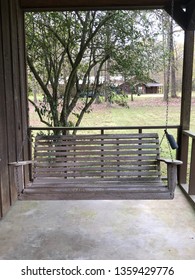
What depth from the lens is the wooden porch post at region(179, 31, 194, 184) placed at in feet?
12.0

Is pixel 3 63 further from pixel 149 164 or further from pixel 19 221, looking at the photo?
pixel 149 164

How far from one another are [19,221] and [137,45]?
3.43 meters

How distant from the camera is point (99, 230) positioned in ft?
9.07

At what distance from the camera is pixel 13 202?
344 cm

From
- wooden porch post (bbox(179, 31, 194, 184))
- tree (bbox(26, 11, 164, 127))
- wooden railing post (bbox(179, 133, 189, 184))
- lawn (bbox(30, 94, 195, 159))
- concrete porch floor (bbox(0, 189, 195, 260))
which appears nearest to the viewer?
concrete porch floor (bbox(0, 189, 195, 260))

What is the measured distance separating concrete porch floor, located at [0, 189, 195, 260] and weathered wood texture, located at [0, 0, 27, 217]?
37cm

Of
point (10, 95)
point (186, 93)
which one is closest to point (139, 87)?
point (186, 93)

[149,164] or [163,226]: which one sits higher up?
[149,164]

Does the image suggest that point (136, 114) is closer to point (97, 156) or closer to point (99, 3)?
point (99, 3)

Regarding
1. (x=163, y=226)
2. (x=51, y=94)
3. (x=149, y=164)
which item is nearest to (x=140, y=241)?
(x=163, y=226)

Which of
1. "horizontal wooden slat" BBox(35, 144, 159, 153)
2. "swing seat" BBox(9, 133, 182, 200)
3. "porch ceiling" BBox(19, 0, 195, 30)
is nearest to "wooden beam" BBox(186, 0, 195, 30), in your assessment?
"porch ceiling" BBox(19, 0, 195, 30)

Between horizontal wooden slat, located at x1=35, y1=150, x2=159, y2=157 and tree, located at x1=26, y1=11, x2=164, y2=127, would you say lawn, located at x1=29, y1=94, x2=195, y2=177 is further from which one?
horizontal wooden slat, located at x1=35, y1=150, x2=159, y2=157

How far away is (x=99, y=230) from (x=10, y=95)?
1827 mm

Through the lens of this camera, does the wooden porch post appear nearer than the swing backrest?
No
